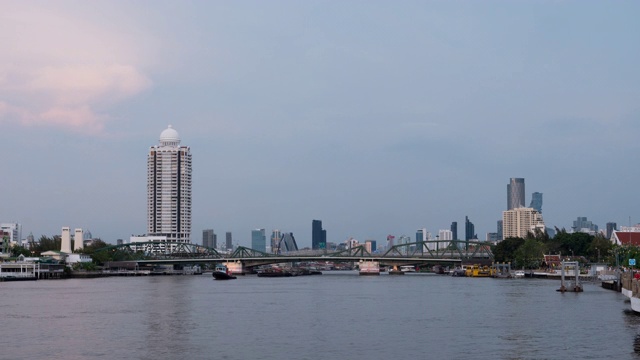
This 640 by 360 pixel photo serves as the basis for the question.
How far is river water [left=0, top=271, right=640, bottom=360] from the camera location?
5038 cm

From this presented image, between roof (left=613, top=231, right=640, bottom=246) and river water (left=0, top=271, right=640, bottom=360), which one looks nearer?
river water (left=0, top=271, right=640, bottom=360)

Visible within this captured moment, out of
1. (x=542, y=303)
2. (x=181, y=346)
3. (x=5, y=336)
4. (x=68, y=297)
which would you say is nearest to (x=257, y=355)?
(x=181, y=346)

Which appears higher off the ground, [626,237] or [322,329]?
[626,237]

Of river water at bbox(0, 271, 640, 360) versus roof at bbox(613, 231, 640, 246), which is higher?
roof at bbox(613, 231, 640, 246)

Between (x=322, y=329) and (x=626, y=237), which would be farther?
(x=626, y=237)

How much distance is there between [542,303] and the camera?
91.1 m

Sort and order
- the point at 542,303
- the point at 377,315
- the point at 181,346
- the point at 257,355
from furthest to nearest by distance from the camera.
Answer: the point at 542,303 → the point at 377,315 → the point at 181,346 → the point at 257,355

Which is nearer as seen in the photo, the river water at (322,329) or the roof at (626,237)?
the river water at (322,329)

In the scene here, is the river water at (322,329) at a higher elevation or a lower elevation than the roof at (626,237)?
lower

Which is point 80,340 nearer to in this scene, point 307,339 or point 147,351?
point 147,351

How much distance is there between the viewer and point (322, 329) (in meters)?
63.3

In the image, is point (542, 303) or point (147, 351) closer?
point (147, 351)

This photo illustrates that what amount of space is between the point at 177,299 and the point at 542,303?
43.5m

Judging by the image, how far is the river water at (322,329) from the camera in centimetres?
5038
